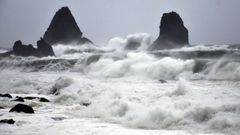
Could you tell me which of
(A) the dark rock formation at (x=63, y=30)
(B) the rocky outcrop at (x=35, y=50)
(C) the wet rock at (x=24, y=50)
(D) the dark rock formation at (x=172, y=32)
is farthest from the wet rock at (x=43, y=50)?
(A) the dark rock formation at (x=63, y=30)

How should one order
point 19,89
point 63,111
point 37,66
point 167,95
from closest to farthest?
point 63,111
point 167,95
point 19,89
point 37,66

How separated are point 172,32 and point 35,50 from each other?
95.8ft

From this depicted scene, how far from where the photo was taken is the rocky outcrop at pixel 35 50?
195 feet

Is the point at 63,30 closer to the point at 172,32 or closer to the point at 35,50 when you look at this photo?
the point at 35,50

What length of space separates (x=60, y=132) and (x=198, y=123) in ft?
10.1

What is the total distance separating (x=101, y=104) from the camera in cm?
1162

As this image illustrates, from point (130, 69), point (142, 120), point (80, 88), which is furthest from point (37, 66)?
point (142, 120)

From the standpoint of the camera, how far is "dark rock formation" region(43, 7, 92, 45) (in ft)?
301

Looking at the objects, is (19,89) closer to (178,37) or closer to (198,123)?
(198,123)

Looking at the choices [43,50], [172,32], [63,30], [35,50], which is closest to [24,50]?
[35,50]

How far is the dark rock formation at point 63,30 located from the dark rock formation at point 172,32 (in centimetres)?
2421

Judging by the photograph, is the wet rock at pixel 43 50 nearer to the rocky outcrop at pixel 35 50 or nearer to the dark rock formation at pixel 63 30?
the rocky outcrop at pixel 35 50

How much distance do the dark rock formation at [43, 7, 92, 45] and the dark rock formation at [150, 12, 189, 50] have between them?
24.2 metres

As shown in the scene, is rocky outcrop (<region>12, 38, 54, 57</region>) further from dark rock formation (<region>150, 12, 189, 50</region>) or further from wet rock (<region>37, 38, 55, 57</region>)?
dark rock formation (<region>150, 12, 189, 50</region>)
